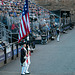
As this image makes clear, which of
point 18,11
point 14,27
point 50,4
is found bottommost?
point 14,27

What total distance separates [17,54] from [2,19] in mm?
5981

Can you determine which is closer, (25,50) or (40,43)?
(25,50)

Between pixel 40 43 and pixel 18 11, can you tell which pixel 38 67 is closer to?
pixel 40 43

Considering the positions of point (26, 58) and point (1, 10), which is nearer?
point (26, 58)

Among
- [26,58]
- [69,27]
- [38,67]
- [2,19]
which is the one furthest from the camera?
[69,27]

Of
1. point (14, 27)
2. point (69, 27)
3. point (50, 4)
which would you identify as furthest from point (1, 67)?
point (50, 4)

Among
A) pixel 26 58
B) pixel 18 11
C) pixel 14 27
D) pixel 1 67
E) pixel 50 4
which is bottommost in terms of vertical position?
pixel 1 67

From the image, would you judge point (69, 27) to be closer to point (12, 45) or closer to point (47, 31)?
point (47, 31)

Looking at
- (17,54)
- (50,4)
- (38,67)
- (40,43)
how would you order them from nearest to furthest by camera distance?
1. (38,67)
2. (17,54)
3. (40,43)
4. (50,4)

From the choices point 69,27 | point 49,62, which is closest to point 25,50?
point 49,62

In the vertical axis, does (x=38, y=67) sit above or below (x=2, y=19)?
below

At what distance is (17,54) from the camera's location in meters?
13.5

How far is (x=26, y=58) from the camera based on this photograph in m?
9.00

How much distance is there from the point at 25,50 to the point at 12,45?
384 centimetres
